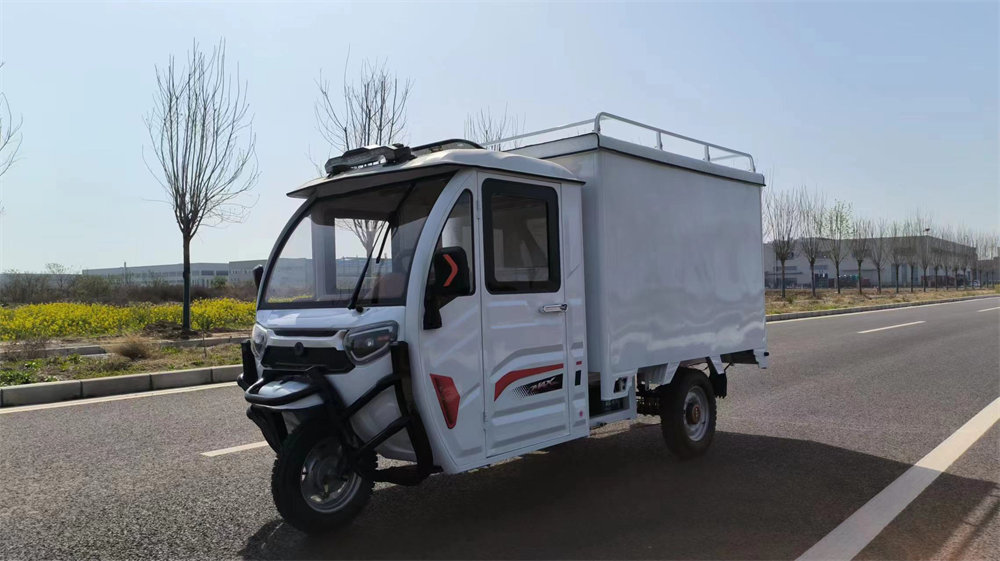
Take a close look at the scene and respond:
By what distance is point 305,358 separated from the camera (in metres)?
4.37

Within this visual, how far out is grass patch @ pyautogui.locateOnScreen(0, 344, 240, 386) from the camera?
32.4ft

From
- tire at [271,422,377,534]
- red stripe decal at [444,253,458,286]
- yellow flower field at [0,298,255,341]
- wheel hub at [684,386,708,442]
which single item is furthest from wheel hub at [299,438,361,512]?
yellow flower field at [0,298,255,341]

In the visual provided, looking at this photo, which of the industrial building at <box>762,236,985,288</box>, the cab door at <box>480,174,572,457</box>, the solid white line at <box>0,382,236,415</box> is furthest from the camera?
the industrial building at <box>762,236,985,288</box>

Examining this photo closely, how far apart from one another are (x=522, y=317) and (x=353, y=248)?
1.21m

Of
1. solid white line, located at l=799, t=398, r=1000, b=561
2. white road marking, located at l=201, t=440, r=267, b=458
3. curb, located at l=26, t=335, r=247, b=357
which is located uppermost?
curb, located at l=26, t=335, r=247, b=357

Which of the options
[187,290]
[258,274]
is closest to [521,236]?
[258,274]

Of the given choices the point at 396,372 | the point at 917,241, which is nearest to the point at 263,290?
the point at 396,372

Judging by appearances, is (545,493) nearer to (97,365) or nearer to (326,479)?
(326,479)

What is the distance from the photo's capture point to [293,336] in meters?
4.47

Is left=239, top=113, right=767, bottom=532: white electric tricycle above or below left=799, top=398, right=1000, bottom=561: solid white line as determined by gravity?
above

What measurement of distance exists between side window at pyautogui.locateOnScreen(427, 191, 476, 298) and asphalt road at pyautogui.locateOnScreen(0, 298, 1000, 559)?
1.60 metres

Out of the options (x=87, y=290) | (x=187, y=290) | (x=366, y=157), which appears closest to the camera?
(x=366, y=157)

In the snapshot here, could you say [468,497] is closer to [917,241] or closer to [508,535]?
[508,535]

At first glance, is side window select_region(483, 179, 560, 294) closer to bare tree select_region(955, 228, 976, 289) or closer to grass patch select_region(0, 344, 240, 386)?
grass patch select_region(0, 344, 240, 386)
